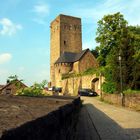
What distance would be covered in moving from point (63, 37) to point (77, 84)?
37028mm

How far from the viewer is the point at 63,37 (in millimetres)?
110375

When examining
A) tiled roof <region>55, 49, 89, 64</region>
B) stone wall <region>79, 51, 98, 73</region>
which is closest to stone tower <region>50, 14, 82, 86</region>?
tiled roof <region>55, 49, 89, 64</region>

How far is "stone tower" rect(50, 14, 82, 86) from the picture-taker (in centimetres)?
10938

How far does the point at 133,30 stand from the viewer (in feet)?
210

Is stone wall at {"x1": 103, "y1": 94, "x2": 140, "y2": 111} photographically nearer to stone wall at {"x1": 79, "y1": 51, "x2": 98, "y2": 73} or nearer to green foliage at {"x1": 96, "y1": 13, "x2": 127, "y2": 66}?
green foliage at {"x1": 96, "y1": 13, "x2": 127, "y2": 66}

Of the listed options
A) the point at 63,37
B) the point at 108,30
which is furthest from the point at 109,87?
the point at 63,37

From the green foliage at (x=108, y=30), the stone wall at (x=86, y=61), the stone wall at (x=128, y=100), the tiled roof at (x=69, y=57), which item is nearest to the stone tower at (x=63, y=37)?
the tiled roof at (x=69, y=57)

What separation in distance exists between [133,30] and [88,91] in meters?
14.3

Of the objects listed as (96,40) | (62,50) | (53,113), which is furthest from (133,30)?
(53,113)

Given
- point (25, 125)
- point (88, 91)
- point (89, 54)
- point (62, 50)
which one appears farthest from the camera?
point (62, 50)

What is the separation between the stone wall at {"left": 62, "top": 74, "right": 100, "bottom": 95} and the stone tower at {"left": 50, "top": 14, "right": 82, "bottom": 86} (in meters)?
22.7

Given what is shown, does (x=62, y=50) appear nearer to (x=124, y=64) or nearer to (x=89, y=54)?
(x=89, y=54)

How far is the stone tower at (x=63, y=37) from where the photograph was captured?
4306 inches

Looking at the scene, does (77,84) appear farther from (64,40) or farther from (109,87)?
(64,40)
